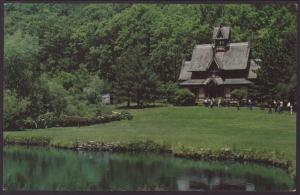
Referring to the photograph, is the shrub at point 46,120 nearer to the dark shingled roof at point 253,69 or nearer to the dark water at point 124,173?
the dark water at point 124,173

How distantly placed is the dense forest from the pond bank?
577mm

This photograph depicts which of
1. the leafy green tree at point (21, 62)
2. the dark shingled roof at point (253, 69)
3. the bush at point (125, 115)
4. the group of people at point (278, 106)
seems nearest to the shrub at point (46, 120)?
the leafy green tree at point (21, 62)

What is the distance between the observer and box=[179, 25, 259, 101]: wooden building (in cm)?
1441

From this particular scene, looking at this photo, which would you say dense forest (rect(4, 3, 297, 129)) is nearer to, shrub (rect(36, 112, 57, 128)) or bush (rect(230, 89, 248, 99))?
shrub (rect(36, 112, 57, 128))

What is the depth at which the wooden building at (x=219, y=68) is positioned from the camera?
14406 mm

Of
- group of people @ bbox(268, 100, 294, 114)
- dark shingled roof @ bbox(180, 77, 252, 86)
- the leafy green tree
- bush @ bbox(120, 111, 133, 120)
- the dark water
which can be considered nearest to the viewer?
the dark water

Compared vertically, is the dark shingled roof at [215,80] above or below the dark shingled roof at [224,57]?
below

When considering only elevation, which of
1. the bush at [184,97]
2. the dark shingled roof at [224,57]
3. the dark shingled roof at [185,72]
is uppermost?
the dark shingled roof at [224,57]

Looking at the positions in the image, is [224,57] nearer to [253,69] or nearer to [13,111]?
[253,69]

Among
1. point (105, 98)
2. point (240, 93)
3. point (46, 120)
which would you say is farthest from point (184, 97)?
point (46, 120)

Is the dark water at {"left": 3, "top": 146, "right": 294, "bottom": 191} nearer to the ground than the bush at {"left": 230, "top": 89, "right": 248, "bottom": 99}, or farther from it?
nearer to the ground

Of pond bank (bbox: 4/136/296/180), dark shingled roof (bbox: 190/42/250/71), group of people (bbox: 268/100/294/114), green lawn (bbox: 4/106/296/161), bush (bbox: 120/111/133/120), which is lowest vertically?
pond bank (bbox: 4/136/296/180)

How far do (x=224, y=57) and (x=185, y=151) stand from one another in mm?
2362

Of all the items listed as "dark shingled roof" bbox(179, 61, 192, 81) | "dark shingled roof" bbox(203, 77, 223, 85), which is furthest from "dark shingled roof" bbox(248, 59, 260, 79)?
"dark shingled roof" bbox(179, 61, 192, 81)
